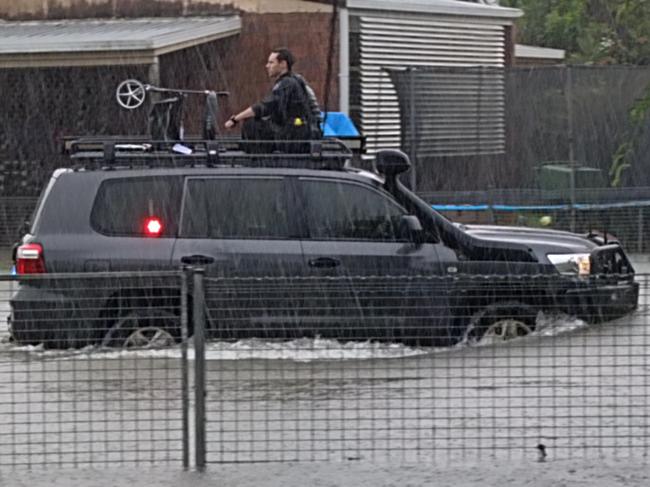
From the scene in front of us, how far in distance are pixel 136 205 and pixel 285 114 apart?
2204mm

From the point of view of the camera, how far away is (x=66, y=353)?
711cm

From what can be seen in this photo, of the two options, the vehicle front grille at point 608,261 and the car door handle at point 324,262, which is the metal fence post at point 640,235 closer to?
the vehicle front grille at point 608,261

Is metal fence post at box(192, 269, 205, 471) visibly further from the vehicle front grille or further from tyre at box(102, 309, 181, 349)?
the vehicle front grille

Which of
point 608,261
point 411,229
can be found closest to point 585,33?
point 608,261

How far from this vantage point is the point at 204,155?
35.4 ft

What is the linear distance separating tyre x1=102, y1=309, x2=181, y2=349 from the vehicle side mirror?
127 inches

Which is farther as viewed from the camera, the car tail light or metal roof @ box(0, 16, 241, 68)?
metal roof @ box(0, 16, 241, 68)

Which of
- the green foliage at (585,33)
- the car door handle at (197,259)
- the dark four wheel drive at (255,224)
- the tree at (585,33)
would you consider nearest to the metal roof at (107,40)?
the green foliage at (585,33)

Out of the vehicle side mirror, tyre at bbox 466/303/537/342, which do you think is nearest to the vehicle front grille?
the vehicle side mirror

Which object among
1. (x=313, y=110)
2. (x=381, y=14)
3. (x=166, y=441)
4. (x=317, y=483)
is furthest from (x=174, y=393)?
(x=381, y=14)

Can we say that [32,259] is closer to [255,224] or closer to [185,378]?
[255,224]

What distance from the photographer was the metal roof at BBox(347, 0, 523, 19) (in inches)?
858

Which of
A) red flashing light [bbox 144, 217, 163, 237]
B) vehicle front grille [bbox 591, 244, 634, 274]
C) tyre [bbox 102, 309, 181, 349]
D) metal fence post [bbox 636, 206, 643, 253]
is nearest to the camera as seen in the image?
tyre [bbox 102, 309, 181, 349]

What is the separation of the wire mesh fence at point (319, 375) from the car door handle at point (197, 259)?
8.82 feet
